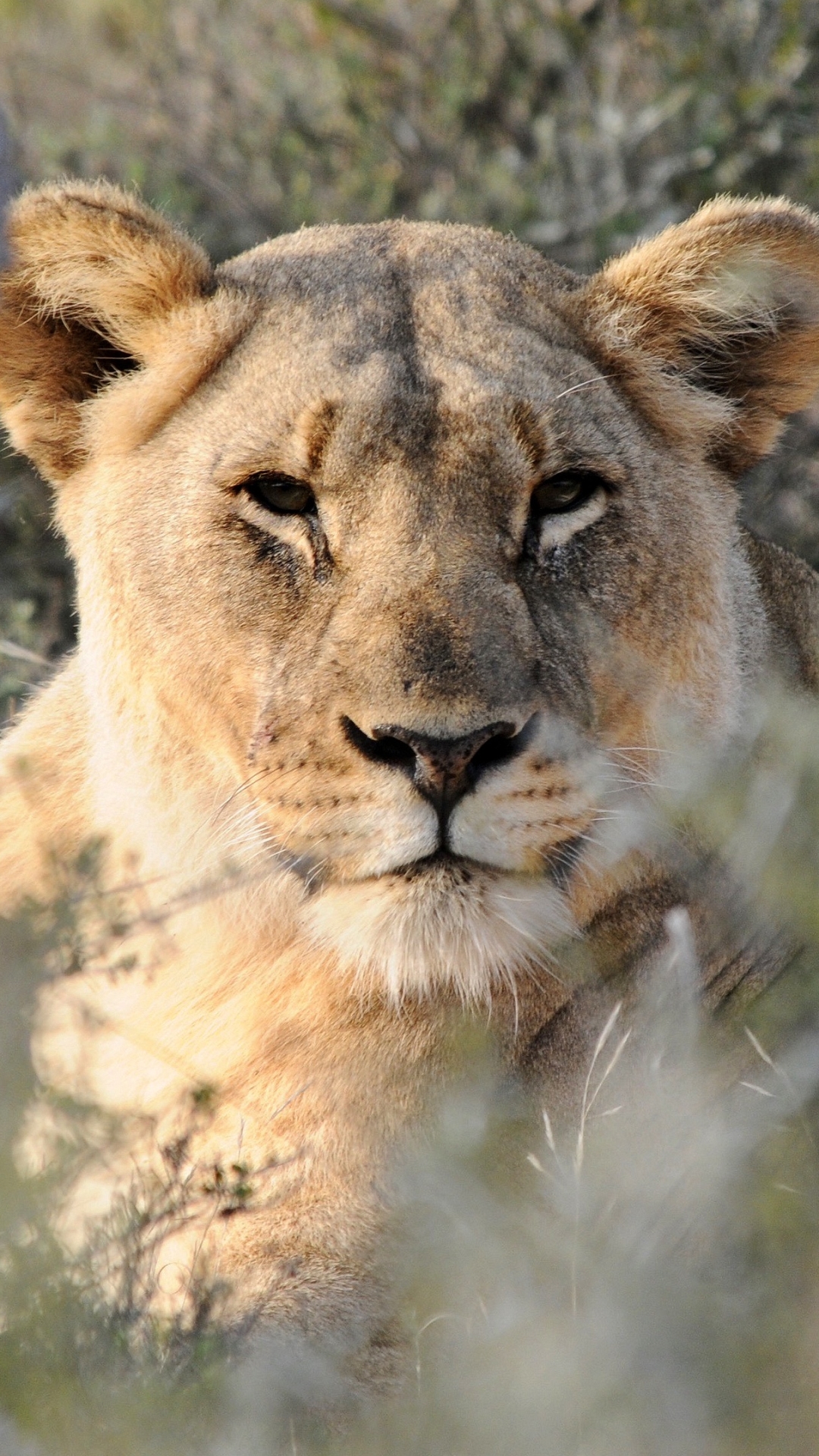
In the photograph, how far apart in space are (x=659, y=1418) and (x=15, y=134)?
19.0 feet

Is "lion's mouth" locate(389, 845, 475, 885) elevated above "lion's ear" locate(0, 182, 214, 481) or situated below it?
below

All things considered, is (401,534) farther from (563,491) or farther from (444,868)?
(444,868)

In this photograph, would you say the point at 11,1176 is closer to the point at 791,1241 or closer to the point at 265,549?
the point at 791,1241

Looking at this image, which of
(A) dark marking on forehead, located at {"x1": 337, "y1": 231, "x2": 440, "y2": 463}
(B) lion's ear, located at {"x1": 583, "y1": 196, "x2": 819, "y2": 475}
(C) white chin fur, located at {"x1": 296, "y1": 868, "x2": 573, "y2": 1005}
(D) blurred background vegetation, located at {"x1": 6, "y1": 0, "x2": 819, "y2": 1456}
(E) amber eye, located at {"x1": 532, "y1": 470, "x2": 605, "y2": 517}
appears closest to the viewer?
(D) blurred background vegetation, located at {"x1": 6, "y1": 0, "x2": 819, "y2": 1456}

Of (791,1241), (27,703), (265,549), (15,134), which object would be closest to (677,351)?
(265,549)

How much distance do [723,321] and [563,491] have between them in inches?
26.9

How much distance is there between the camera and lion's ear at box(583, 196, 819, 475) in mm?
3355

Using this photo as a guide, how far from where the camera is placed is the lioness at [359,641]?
2.69 meters

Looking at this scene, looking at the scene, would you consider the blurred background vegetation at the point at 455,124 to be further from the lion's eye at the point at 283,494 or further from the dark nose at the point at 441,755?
the dark nose at the point at 441,755

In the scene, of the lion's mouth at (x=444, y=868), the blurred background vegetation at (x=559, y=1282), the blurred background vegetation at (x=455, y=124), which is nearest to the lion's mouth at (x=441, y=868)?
the lion's mouth at (x=444, y=868)

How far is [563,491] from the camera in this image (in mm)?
3096

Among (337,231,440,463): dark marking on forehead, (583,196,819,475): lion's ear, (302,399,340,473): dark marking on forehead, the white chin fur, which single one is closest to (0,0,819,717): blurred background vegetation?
(583,196,819,475): lion's ear

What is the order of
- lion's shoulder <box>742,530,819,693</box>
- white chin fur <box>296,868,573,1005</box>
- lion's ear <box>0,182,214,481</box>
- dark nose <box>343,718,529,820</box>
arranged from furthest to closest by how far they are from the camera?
lion's shoulder <box>742,530,819,693</box>, lion's ear <box>0,182,214,481</box>, white chin fur <box>296,868,573,1005</box>, dark nose <box>343,718,529,820</box>

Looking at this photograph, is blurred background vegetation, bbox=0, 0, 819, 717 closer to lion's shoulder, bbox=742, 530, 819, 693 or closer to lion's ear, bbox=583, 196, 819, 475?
lion's shoulder, bbox=742, 530, 819, 693
